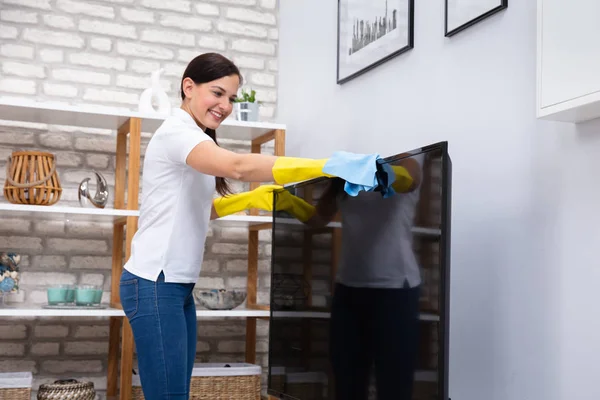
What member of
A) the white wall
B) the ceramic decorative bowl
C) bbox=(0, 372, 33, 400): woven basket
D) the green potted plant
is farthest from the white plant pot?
bbox=(0, 372, 33, 400): woven basket

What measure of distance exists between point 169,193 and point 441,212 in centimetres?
70

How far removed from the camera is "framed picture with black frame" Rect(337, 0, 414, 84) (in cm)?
255

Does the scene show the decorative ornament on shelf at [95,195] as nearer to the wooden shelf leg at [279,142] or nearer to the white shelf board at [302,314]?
the wooden shelf leg at [279,142]

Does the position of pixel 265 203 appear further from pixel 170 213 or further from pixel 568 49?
pixel 568 49

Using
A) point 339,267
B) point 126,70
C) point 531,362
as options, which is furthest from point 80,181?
point 531,362

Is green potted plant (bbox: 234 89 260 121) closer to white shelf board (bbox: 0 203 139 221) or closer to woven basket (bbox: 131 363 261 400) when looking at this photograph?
white shelf board (bbox: 0 203 139 221)

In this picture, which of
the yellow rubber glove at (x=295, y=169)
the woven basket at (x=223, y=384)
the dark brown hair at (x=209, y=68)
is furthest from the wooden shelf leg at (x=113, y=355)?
the yellow rubber glove at (x=295, y=169)

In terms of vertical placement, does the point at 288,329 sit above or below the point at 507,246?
below

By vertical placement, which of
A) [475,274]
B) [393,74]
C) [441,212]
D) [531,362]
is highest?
[393,74]

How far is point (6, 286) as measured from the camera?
2953 millimetres

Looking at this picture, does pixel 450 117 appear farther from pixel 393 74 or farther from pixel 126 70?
pixel 126 70

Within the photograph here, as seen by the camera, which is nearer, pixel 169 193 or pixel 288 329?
pixel 169 193

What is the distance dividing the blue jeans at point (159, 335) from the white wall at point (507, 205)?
77 centimetres

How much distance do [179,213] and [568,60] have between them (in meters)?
1.00
